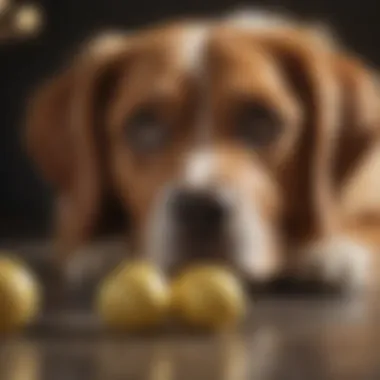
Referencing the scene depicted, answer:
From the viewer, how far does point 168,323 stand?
3.68 feet

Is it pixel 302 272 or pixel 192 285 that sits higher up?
pixel 302 272

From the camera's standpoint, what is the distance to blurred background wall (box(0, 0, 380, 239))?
163cm

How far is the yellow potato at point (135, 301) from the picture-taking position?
41.8 inches

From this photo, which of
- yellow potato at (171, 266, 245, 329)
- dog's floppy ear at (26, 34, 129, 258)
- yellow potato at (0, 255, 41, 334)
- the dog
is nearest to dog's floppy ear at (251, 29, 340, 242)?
the dog

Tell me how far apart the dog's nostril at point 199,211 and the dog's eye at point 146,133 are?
0.11 m

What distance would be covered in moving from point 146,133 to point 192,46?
0.14 metres

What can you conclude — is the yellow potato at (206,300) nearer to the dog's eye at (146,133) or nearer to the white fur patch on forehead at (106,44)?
the dog's eye at (146,133)

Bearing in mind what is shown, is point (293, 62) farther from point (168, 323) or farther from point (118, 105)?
point (168, 323)

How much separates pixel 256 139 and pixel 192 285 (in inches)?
19.7

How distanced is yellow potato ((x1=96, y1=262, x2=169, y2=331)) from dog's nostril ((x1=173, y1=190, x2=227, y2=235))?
1.20ft

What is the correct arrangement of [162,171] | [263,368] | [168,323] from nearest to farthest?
[263,368]
[168,323]
[162,171]

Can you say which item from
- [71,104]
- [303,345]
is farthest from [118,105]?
[303,345]

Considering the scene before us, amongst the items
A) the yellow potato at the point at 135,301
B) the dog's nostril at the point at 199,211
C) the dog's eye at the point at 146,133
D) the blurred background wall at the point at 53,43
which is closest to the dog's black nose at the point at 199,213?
the dog's nostril at the point at 199,211

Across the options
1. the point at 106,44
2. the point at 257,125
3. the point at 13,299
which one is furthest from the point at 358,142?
the point at 13,299
